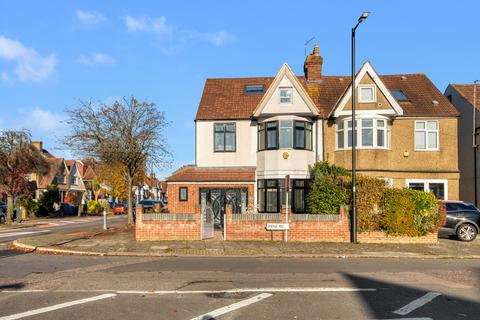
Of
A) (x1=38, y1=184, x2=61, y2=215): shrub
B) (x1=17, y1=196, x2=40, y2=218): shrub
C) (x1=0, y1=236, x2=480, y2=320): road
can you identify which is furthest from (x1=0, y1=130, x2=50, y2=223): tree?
Answer: (x1=0, y1=236, x2=480, y2=320): road

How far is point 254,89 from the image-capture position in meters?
26.8

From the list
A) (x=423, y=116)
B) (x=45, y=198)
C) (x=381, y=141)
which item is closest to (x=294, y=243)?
(x=381, y=141)

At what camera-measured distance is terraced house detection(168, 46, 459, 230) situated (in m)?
22.7

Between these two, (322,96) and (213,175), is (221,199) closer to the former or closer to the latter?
(213,175)

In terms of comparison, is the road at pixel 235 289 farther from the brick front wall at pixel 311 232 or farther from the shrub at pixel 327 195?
the shrub at pixel 327 195

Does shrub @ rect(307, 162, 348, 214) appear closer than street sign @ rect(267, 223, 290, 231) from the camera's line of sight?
No

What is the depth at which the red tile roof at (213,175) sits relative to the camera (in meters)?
22.7

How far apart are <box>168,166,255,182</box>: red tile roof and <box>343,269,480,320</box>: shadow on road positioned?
44.6 feet

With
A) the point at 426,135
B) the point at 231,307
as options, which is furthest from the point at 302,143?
the point at 231,307

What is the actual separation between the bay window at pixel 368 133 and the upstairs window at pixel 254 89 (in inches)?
231

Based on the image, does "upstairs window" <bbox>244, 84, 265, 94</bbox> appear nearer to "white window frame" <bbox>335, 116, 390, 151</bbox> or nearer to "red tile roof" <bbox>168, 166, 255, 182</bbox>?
"red tile roof" <bbox>168, 166, 255, 182</bbox>

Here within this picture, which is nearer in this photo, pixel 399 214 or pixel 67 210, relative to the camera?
pixel 399 214

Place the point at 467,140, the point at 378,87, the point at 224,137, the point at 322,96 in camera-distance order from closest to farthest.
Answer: the point at 378,87 → the point at 224,137 → the point at 322,96 → the point at 467,140

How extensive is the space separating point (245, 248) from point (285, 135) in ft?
28.9
